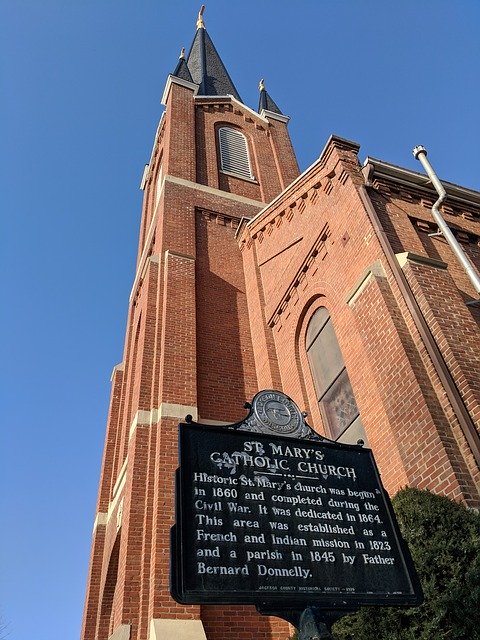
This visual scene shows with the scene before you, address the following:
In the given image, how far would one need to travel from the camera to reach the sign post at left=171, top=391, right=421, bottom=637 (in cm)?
365

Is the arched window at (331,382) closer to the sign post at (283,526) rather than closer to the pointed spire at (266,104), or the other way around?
the sign post at (283,526)

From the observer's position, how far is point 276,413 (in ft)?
16.1

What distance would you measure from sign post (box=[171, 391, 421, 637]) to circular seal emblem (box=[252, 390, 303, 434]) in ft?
0.03

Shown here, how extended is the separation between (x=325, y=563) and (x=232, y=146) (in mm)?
18500

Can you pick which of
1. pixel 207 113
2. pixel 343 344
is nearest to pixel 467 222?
pixel 343 344

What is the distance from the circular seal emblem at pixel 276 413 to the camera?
15.8ft

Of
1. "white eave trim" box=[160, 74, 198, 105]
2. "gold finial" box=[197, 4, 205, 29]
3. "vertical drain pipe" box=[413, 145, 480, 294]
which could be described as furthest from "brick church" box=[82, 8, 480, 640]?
"gold finial" box=[197, 4, 205, 29]

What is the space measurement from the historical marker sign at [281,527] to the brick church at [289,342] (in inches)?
68.9

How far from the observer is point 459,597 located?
4.66 meters

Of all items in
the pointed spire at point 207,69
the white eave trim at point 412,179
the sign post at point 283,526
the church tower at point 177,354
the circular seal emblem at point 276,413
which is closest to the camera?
the sign post at point 283,526

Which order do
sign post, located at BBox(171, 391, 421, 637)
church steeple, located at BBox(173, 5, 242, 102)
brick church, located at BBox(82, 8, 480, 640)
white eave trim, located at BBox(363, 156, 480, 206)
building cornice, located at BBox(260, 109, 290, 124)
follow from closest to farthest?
sign post, located at BBox(171, 391, 421, 637) < brick church, located at BBox(82, 8, 480, 640) < white eave trim, located at BBox(363, 156, 480, 206) < building cornice, located at BBox(260, 109, 290, 124) < church steeple, located at BBox(173, 5, 242, 102)

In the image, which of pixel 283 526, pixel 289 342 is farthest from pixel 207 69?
pixel 283 526

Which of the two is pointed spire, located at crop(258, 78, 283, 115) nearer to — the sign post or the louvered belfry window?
the louvered belfry window

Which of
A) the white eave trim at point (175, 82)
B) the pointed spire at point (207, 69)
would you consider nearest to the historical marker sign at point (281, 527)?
the white eave trim at point (175, 82)
